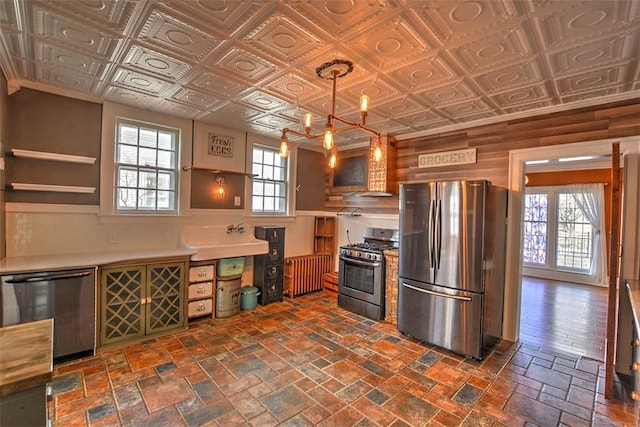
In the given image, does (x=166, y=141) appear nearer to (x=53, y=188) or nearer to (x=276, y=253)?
(x=53, y=188)

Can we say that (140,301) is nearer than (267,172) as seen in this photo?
Yes

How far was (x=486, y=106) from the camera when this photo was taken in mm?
3301

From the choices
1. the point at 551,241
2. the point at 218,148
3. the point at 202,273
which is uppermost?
the point at 218,148

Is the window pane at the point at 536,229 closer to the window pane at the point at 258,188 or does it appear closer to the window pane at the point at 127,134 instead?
the window pane at the point at 258,188

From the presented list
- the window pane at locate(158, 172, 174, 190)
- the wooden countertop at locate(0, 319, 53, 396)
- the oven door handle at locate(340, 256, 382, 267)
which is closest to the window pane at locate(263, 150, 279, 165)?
the window pane at locate(158, 172, 174, 190)

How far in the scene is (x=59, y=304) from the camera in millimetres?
2744

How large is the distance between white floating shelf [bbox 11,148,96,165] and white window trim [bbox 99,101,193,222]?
0.70 ft

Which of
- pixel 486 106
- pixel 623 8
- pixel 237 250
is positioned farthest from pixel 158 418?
pixel 486 106

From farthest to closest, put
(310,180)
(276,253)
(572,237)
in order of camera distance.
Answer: (572,237), (310,180), (276,253)

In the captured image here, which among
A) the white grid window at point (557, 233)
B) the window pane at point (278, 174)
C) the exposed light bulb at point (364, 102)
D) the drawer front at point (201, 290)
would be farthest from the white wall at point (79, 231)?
the white grid window at point (557, 233)

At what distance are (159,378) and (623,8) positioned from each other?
419 cm

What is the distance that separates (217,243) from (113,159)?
5.51 ft

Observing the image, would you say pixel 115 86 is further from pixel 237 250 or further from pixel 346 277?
pixel 346 277

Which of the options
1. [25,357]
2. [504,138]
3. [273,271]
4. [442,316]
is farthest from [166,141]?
[504,138]
